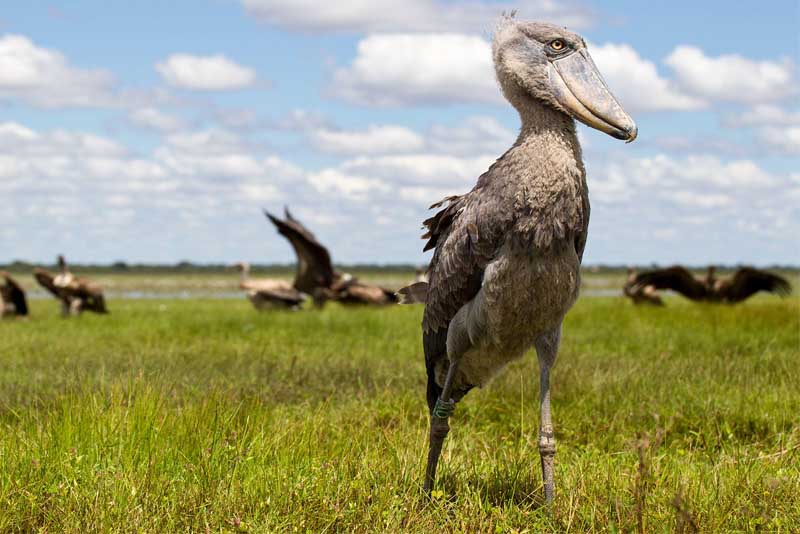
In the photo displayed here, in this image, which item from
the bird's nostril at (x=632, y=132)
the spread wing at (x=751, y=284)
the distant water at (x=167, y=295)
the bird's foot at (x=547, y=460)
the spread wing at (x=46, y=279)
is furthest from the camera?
the distant water at (x=167, y=295)

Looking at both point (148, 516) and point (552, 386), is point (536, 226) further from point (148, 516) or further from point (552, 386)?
point (552, 386)

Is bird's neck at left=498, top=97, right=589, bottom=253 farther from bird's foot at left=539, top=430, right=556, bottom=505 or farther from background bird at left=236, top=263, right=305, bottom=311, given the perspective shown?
background bird at left=236, top=263, right=305, bottom=311

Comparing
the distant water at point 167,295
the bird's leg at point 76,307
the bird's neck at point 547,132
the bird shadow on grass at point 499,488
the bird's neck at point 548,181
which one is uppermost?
the bird's neck at point 547,132

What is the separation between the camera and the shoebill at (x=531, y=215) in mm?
3975

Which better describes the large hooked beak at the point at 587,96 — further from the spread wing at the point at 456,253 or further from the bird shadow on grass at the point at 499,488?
the bird shadow on grass at the point at 499,488

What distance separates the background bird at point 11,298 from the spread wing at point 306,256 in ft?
17.1

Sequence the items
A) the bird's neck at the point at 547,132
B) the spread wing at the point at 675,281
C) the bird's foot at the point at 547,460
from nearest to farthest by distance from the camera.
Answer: the bird's neck at the point at 547,132 < the bird's foot at the point at 547,460 < the spread wing at the point at 675,281

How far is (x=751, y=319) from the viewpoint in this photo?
43.6ft

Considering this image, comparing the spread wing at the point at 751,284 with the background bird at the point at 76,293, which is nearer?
the spread wing at the point at 751,284

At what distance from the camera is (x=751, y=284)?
709 inches

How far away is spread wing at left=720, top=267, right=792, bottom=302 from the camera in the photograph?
57.3 feet

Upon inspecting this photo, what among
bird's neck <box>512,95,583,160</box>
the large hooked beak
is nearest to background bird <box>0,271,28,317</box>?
bird's neck <box>512,95,583,160</box>

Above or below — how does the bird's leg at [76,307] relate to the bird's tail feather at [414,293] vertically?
below

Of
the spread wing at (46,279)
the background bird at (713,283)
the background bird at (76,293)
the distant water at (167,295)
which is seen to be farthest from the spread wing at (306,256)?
the distant water at (167,295)
